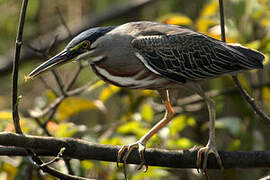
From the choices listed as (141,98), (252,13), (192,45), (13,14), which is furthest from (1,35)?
(192,45)

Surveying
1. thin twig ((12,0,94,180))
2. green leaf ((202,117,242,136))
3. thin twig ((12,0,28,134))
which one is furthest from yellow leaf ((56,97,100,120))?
thin twig ((12,0,28,134))

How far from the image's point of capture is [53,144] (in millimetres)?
2045

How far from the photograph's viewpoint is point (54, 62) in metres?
2.27

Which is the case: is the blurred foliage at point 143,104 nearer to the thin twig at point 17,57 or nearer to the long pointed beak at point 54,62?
the long pointed beak at point 54,62

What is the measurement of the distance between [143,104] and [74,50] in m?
1.65

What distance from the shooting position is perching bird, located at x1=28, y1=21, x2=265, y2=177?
2.41m

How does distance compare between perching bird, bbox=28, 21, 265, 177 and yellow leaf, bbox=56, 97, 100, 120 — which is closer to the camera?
perching bird, bbox=28, 21, 265, 177

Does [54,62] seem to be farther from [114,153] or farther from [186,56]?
[186,56]

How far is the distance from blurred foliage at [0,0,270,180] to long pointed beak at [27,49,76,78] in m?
0.77

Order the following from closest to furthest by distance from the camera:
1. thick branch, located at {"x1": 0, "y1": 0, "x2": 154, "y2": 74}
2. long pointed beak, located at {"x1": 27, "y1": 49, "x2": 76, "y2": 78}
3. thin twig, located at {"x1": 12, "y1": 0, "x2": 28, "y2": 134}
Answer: thin twig, located at {"x1": 12, "y1": 0, "x2": 28, "y2": 134} → long pointed beak, located at {"x1": 27, "y1": 49, "x2": 76, "y2": 78} → thick branch, located at {"x1": 0, "y1": 0, "x2": 154, "y2": 74}

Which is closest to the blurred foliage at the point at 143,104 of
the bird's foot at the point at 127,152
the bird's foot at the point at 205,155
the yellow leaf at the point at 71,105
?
the yellow leaf at the point at 71,105

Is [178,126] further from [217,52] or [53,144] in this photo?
[53,144]

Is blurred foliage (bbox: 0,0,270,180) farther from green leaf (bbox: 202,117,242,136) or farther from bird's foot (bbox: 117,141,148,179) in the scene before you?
bird's foot (bbox: 117,141,148,179)

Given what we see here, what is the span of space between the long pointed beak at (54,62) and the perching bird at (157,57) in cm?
3
